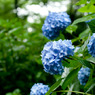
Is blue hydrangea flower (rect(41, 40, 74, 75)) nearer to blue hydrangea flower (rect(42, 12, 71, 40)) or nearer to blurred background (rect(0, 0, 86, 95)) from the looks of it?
blue hydrangea flower (rect(42, 12, 71, 40))

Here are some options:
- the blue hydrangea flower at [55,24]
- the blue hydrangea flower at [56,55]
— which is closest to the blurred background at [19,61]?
the blue hydrangea flower at [55,24]

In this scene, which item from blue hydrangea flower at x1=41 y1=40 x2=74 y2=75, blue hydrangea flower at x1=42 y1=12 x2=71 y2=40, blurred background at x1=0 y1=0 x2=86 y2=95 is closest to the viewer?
blue hydrangea flower at x1=41 y1=40 x2=74 y2=75

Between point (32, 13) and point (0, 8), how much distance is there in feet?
4.75

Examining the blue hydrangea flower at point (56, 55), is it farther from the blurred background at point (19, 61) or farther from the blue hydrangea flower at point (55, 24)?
the blurred background at point (19, 61)

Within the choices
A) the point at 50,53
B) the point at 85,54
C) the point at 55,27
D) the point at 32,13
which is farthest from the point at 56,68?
the point at 32,13

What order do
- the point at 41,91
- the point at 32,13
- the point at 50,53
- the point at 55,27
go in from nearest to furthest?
the point at 50,53 → the point at 41,91 → the point at 55,27 → the point at 32,13

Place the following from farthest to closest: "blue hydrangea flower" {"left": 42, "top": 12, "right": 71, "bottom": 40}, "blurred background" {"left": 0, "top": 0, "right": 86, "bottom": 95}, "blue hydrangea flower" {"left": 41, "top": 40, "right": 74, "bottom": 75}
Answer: "blurred background" {"left": 0, "top": 0, "right": 86, "bottom": 95} → "blue hydrangea flower" {"left": 42, "top": 12, "right": 71, "bottom": 40} → "blue hydrangea flower" {"left": 41, "top": 40, "right": 74, "bottom": 75}

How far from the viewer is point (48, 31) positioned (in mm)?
1528

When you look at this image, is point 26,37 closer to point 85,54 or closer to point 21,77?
point 21,77

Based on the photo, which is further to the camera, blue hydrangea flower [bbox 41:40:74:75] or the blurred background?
the blurred background

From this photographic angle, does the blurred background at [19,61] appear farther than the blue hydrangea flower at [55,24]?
Yes

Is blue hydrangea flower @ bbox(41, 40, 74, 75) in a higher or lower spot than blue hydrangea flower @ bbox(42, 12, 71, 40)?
lower

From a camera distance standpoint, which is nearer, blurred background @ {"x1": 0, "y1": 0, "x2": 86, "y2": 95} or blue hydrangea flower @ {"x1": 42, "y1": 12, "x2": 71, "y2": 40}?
blue hydrangea flower @ {"x1": 42, "y1": 12, "x2": 71, "y2": 40}

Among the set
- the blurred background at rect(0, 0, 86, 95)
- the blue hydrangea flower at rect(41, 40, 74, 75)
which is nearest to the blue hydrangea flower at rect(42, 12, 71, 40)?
the blue hydrangea flower at rect(41, 40, 74, 75)
